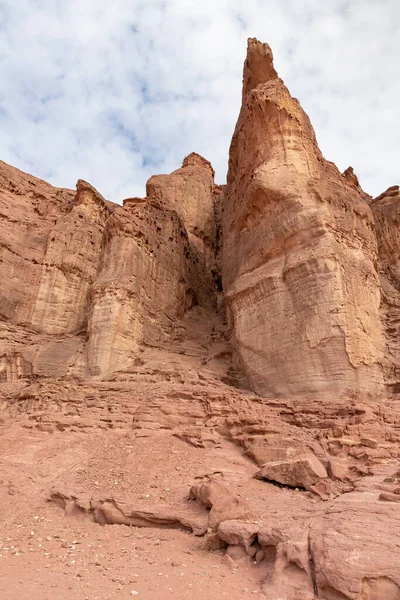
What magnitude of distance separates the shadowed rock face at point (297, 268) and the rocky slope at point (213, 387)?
8 centimetres

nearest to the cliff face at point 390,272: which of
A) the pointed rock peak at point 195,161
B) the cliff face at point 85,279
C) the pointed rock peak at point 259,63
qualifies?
the cliff face at point 85,279

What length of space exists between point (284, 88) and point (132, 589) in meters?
19.9

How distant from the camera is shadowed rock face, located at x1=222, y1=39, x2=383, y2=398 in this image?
1310cm

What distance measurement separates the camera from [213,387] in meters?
14.4

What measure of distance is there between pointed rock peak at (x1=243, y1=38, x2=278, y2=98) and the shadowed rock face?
379 cm

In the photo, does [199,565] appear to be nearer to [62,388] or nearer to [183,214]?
[62,388]

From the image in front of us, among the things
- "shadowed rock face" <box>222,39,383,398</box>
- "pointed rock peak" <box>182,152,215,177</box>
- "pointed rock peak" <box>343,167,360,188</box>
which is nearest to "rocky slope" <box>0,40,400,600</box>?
"shadowed rock face" <box>222,39,383,398</box>

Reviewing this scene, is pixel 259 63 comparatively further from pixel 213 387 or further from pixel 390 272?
pixel 213 387

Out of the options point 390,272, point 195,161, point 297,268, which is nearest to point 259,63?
point 390,272

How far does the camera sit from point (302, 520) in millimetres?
6074

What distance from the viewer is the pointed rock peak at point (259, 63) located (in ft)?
73.8

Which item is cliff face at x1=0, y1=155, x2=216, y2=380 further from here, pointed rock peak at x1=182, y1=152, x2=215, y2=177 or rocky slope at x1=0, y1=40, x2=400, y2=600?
pointed rock peak at x1=182, y1=152, x2=215, y2=177

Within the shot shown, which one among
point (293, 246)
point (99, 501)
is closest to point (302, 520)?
point (99, 501)

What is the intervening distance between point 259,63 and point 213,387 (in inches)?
747
